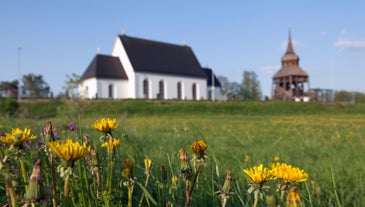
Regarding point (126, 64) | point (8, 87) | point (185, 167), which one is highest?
point (126, 64)

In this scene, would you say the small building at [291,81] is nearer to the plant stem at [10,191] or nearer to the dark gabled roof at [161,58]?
the dark gabled roof at [161,58]

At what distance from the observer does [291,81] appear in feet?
137

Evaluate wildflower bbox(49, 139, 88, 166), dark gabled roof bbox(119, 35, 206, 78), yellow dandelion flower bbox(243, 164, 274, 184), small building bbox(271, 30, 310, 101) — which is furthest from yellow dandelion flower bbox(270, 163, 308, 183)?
small building bbox(271, 30, 310, 101)

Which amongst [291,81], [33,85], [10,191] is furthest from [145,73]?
[10,191]

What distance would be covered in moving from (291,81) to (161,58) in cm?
1867

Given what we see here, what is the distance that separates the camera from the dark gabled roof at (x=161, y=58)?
34.2 meters

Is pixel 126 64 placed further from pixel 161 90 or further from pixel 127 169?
pixel 127 169

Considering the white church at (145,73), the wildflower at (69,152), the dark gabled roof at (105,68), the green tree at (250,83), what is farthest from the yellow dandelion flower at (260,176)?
the green tree at (250,83)

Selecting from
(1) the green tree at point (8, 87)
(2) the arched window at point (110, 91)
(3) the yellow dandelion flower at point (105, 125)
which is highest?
(1) the green tree at point (8, 87)

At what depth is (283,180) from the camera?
1.86 feet

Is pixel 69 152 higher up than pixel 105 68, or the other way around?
pixel 105 68

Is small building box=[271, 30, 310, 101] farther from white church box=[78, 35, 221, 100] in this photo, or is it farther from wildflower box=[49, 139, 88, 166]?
wildflower box=[49, 139, 88, 166]

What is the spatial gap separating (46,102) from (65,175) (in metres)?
26.3

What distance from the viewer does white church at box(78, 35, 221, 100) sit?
32.7m
